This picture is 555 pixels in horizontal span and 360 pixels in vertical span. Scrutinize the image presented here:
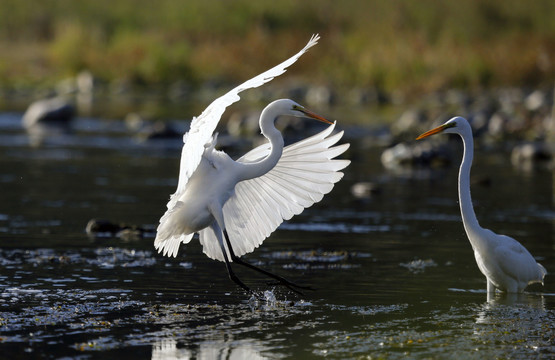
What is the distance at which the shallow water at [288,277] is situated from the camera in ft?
21.4

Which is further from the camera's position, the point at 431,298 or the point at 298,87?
the point at 298,87

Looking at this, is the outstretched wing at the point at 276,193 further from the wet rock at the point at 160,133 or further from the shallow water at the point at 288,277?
the wet rock at the point at 160,133

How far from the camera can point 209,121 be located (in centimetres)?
714

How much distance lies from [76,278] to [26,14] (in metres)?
40.4

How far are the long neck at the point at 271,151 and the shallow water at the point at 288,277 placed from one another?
1065mm

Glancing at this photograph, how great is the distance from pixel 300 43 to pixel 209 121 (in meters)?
29.2

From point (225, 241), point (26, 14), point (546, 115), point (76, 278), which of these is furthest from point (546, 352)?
point (26, 14)

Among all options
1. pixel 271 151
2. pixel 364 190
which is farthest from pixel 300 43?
pixel 271 151

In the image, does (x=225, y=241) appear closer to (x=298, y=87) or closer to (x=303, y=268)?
(x=303, y=268)

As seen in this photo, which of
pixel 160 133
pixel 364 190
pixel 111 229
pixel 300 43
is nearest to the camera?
pixel 111 229

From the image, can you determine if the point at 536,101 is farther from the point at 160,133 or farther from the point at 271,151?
the point at 271,151

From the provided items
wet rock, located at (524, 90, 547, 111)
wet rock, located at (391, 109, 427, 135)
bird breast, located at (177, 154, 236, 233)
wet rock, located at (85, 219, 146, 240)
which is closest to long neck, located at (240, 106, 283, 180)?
bird breast, located at (177, 154, 236, 233)

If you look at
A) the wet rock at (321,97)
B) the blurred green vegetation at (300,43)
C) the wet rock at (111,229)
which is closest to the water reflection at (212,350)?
the wet rock at (111,229)

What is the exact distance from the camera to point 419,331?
6.94 metres
